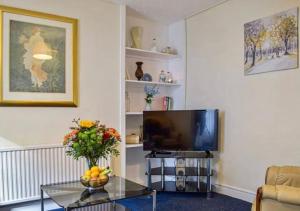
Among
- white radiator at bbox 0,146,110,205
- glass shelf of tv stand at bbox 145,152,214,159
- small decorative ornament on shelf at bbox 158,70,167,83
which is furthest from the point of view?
small decorative ornament on shelf at bbox 158,70,167,83

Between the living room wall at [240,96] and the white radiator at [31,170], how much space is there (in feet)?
6.50

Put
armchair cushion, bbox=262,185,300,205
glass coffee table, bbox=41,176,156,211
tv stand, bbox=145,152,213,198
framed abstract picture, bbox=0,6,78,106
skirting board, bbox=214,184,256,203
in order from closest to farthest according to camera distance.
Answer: armchair cushion, bbox=262,185,300,205 < glass coffee table, bbox=41,176,156,211 < framed abstract picture, bbox=0,6,78,106 < skirting board, bbox=214,184,256,203 < tv stand, bbox=145,152,213,198

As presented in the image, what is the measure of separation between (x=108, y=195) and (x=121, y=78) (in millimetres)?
1859

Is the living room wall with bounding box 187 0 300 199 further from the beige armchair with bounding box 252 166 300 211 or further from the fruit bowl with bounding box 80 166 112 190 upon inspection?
the fruit bowl with bounding box 80 166 112 190

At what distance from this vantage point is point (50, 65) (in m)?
3.26

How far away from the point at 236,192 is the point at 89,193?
204 cm

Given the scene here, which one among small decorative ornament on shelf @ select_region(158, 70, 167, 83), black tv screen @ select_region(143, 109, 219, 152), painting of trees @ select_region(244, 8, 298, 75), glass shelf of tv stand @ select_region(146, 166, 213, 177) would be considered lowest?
glass shelf of tv stand @ select_region(146, 166, 213, 177)

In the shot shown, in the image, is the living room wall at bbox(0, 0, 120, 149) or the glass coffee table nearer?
the glass coffee table

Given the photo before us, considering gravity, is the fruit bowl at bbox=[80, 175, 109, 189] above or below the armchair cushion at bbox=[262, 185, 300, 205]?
below

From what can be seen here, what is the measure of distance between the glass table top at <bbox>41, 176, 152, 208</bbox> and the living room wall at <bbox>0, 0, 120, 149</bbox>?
2.83 ft

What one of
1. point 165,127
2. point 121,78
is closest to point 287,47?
point 165,127

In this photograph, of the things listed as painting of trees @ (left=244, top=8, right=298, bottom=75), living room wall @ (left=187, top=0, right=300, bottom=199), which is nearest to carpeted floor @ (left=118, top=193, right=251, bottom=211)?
living room wall @ (left=187, top=0, right=300, bottom=199)

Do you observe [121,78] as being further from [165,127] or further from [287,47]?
→ [287,47]

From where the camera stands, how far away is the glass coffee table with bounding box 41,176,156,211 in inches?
84.2
